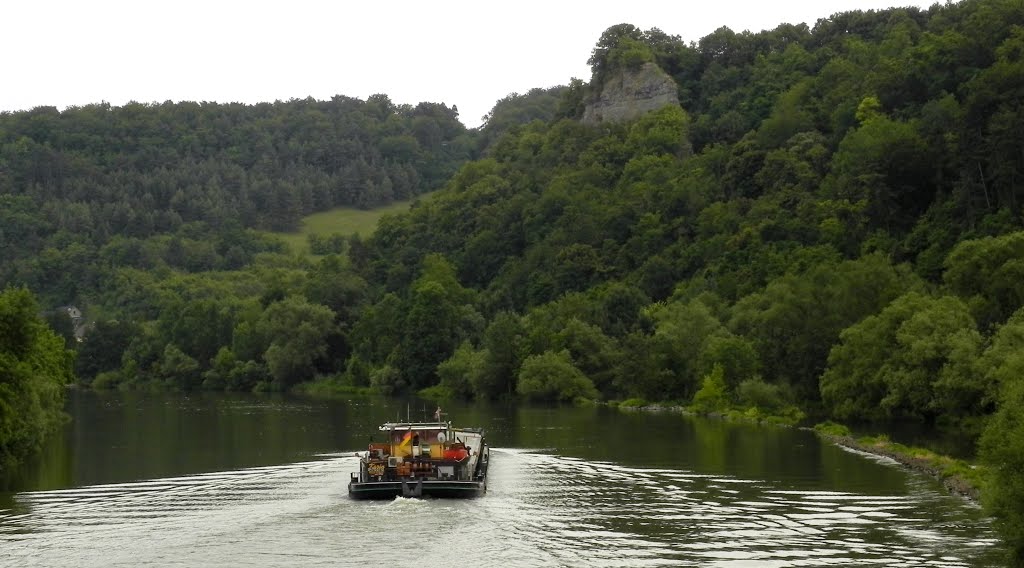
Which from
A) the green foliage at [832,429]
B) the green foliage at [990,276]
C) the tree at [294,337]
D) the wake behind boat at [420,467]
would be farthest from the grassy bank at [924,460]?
the tree at [294,337]

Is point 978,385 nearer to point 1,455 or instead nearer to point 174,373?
point 1,455

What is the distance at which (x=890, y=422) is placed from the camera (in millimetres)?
84375

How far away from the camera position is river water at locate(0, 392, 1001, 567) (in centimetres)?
4000

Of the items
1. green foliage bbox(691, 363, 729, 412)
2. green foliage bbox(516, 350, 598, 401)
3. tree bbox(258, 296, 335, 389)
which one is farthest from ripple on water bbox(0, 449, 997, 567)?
tree bbox(258, 296, 335, 389)

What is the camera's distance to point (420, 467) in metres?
53.2

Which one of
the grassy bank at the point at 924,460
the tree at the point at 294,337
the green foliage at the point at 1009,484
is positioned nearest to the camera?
the green foliage at the point at 1009,484

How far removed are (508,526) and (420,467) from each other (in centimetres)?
887

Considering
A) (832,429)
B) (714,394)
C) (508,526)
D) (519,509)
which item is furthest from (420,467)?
(714,394)

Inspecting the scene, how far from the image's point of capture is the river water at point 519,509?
40000 mm

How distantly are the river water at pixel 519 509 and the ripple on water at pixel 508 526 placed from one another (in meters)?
0.10

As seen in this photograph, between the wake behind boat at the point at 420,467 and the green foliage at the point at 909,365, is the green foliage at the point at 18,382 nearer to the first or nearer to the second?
the wake behind boat at the point at 420,467

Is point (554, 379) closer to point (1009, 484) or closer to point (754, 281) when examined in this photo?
point (754, 281)

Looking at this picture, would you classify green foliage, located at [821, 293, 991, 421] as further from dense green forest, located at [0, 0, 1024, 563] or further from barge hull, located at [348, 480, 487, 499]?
barge hull, located at [348, 480, 487, 499]

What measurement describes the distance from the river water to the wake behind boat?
0.97 meters
